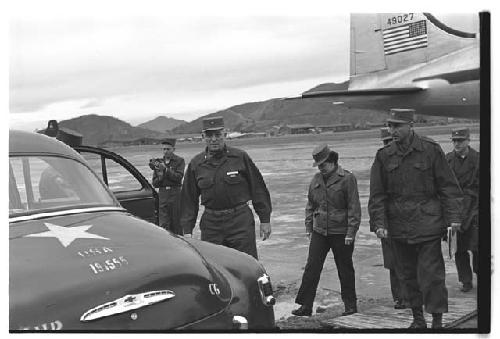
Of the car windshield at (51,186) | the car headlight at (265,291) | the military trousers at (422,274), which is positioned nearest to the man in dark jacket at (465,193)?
the military trousers at (422,274)

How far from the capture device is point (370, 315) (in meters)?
3.87

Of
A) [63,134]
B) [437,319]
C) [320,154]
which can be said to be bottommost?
[437,319]

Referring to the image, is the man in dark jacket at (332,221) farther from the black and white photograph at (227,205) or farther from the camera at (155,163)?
the camera at (155,163)

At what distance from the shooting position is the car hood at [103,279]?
232 cm

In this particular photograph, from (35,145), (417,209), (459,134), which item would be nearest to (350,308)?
(417,209)

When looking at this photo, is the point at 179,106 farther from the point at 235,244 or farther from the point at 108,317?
the point at 108,317

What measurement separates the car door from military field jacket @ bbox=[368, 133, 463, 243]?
1752 mm

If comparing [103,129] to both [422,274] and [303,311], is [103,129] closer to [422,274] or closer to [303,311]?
[303,311]

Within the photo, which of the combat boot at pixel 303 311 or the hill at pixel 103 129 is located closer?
the hill at pixel 103 129

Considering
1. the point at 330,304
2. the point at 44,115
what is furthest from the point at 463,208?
the point at 44,115

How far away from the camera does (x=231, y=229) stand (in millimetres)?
4488

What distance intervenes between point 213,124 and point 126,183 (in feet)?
3.53

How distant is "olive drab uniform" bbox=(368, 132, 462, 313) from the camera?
3936 mm

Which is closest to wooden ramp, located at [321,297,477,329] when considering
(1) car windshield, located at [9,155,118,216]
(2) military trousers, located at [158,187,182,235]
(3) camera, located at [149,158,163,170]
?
(1) car windshield, located at [9,155,118,216]
